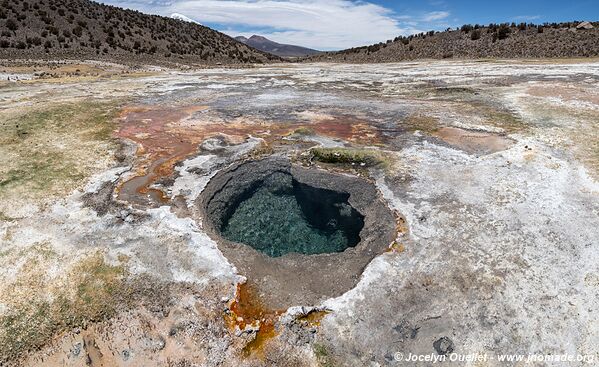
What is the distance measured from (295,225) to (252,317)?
393cm

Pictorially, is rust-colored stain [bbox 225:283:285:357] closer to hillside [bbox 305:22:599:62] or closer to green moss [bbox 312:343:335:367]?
green moss [bbox 312:343:335:367]

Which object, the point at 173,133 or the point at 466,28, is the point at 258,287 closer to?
the point at 173,133

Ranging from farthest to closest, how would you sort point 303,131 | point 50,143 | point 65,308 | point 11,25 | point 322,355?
point 11,25 < point 303,131 < point 50,143 < point 65,308 < point 322,355

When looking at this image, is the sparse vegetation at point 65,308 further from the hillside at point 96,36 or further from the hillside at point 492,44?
the hillside at point 492,44

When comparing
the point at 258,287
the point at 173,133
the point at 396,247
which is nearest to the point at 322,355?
the point at 258,287

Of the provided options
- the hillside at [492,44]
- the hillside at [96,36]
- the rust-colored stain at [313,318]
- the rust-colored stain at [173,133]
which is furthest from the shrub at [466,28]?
the rust-colored stain at [313,318]

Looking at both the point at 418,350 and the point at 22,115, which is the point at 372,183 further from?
the point at 22,115

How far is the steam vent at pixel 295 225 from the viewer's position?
5.49 metres

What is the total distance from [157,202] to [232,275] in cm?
263

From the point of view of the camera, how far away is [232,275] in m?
5.42

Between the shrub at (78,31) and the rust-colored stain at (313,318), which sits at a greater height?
the shrub at (78,31)

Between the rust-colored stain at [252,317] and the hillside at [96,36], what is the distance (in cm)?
2836

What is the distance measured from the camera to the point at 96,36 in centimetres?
3369

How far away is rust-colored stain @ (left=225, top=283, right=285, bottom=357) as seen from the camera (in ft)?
14.6
